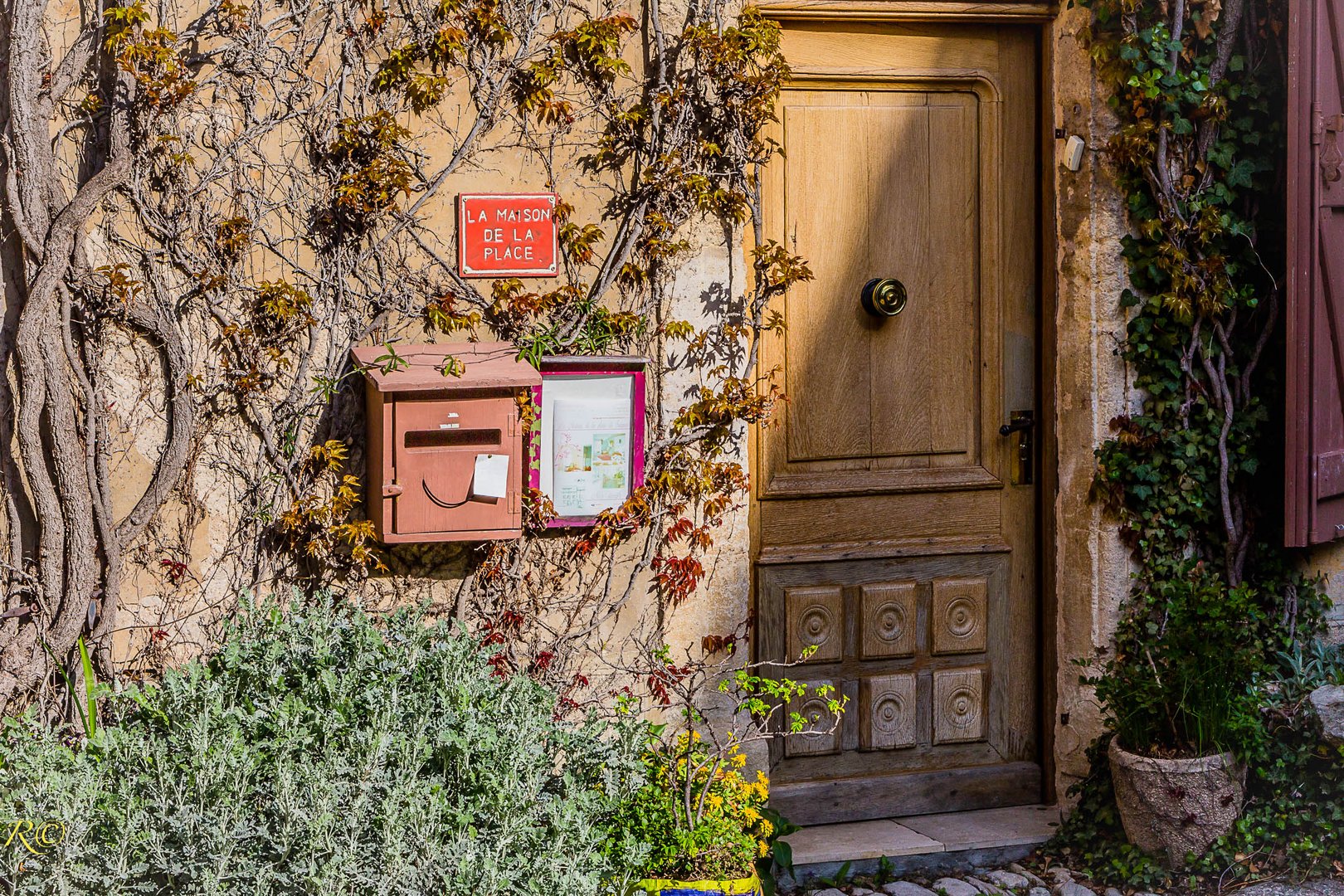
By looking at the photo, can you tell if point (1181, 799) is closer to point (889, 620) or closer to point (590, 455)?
point (889, 620)

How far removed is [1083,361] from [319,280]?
2500mm

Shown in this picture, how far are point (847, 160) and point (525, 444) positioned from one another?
4.77ft

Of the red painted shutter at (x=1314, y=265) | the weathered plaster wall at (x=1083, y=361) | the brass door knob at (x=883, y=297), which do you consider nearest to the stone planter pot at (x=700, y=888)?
the weathered plaster wall at (x=1083, y=361)

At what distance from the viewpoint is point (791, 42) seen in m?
3.99

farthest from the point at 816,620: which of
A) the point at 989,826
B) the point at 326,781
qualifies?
the point at 326,781

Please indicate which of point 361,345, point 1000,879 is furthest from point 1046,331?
point 361,345

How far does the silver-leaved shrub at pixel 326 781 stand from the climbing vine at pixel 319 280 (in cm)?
48

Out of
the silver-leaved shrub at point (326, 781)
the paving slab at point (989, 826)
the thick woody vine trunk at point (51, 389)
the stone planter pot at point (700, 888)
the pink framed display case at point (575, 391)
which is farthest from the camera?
the paving slab at point (989, 826)

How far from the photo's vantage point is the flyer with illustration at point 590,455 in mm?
3682

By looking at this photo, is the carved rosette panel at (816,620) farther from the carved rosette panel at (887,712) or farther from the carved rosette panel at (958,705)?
the carved rosette panel at (958,705)

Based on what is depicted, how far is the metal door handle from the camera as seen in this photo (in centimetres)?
407

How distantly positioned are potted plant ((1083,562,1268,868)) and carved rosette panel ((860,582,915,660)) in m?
0.64

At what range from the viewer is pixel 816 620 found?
13.6ft

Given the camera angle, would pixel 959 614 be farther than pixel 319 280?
Yes
